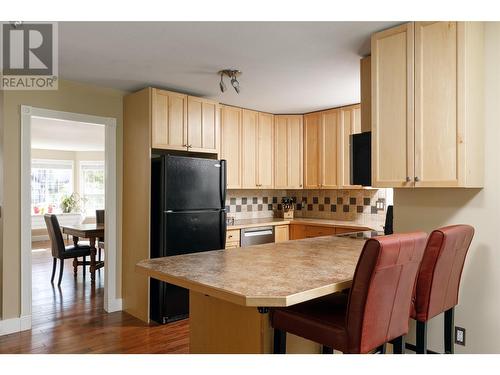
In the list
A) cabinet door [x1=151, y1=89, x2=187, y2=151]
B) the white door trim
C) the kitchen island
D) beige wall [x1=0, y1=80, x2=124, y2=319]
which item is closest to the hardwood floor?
the white door trim

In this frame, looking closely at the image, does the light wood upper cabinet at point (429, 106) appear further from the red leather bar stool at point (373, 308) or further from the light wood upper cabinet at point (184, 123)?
the light wood upper cabinet at point (184, 123)

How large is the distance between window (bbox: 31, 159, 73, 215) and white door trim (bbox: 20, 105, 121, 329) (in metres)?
6.61

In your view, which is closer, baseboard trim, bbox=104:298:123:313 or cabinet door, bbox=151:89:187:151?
cabinet door, bbox=151:89:187:151

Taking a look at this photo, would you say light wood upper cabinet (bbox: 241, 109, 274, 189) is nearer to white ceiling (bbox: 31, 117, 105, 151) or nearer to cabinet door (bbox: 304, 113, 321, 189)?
cabinet door (bbox: 304, 113, 321, 189)

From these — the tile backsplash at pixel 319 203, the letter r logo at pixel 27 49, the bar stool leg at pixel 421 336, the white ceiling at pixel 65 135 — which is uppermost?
the white ceiling at pixel 65 135

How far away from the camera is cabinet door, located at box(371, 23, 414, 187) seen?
7.29 feet

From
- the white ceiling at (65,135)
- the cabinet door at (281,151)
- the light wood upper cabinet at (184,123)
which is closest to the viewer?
the light wood upper cabinet at (184,123)

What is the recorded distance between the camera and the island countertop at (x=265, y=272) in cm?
148

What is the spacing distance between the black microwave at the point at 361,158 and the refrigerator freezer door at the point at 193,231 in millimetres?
1655

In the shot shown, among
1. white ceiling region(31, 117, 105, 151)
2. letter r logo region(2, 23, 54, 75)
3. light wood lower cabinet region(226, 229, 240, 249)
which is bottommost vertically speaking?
light wood lower cabinet region(226, 229, 240, 249)

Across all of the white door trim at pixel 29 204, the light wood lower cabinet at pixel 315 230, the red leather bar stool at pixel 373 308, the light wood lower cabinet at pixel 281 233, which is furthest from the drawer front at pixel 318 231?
the red leather bar stool at pixel 373 308

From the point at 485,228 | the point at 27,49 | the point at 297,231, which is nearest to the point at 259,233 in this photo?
the point at 297,231
